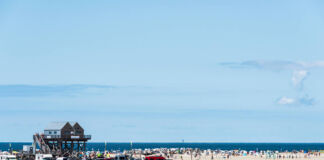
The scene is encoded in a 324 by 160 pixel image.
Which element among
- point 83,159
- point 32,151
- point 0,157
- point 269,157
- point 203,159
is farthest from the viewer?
point 269,157

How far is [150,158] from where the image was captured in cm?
8825

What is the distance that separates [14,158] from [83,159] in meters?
11.2

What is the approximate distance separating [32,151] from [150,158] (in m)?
23.5

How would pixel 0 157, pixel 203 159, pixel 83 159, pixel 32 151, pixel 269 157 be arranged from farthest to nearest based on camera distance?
pixel 269 157, pixel 203 159, pixel 32 151, pixel 83 159, pixel 0 157

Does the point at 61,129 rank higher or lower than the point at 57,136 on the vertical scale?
higher

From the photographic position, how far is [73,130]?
102m

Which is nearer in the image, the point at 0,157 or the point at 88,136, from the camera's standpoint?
the point at 0,157

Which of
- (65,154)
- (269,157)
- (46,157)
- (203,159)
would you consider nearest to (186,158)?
(203,159)

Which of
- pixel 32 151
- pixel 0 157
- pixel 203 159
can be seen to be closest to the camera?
pixel 0 157

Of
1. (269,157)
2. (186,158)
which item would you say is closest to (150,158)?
(186,158)

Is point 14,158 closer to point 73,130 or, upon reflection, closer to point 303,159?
point 73,130

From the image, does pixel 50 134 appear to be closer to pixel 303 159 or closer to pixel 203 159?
pixel 203 159

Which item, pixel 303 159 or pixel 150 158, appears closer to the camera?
pixel 150 158

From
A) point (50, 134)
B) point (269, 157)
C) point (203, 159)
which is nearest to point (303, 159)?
point (269, 157)
